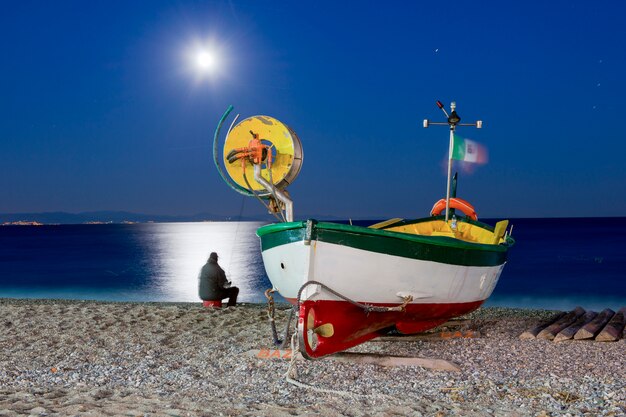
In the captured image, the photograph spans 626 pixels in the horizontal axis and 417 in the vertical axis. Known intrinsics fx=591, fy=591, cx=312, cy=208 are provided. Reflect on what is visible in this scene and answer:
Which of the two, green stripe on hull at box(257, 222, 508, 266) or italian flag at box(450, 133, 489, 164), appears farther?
italian flag at box(450, 133, 489, 164)

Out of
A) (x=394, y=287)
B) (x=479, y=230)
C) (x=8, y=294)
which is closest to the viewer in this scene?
(x=394, y=287)

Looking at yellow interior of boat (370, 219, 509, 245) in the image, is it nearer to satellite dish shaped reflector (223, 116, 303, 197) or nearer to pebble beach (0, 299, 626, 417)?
pebble beach (0, 299, 626, 417)

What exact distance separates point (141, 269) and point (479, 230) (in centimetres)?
3081

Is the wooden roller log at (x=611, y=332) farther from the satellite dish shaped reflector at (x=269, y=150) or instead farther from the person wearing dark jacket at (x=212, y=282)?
the person wearing dark jacket at (x=212, y=282)

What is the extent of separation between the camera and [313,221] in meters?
6.57

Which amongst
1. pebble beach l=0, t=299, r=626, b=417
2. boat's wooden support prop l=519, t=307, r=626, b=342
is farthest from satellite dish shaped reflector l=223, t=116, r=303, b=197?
boat's wooden support prop l=519, t=307, r=626, b=342

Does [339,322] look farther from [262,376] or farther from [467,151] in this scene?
[467,151]

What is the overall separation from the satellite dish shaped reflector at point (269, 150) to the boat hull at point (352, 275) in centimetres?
71

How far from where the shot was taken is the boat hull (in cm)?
664

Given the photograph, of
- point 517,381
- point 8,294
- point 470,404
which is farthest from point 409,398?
point 8,294

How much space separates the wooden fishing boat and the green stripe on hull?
0.4 inches

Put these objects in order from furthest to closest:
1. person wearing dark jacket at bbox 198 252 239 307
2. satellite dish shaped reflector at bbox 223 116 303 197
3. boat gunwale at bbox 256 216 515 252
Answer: person wearing dark jacket at bbox 198 252 239 307
satellite dish shaped reflector at bbox 223 116 303 197
boat gunwale at bbox 256 216 515 252

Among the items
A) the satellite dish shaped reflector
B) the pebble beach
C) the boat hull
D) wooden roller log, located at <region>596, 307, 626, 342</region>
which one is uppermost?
the satellite dish shaped reflector

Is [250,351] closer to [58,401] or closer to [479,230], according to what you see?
[58,401]
